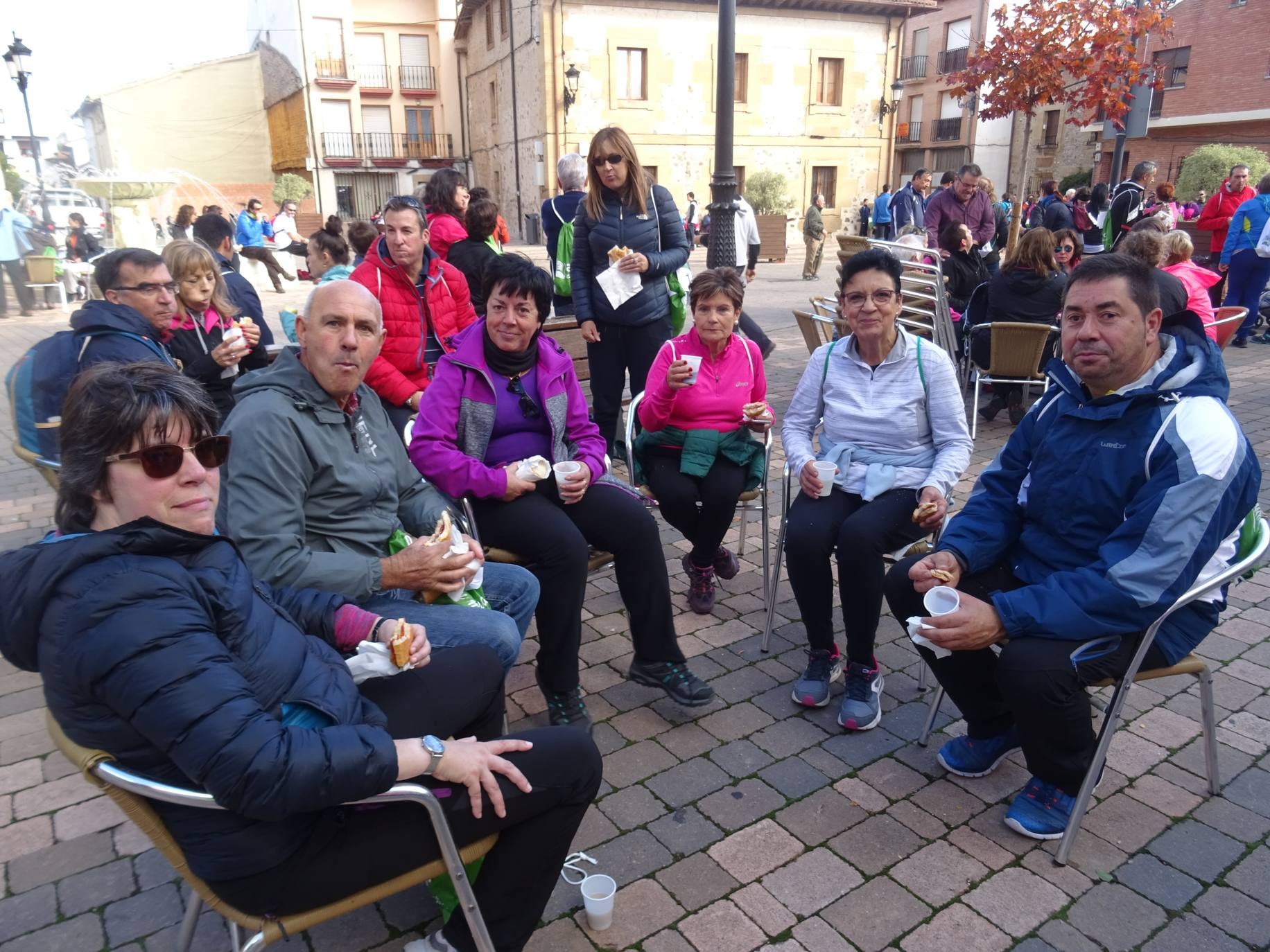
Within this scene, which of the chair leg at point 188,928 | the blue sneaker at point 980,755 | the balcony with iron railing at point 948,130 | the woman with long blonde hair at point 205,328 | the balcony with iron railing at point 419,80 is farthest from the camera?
the balcony with iron railing at point 419,80

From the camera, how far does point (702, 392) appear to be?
380 centimetres

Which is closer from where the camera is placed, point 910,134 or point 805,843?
point 805,843

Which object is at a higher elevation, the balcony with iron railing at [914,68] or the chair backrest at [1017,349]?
the balcony with iron railing at [914,68]

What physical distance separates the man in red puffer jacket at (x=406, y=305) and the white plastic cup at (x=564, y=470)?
4.34 feet

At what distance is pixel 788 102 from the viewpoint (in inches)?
1161

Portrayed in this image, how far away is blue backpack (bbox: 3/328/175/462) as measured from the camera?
10.8ft

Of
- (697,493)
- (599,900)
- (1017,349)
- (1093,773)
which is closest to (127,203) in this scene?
(1017,349)

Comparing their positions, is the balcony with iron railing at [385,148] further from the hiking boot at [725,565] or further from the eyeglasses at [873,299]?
the eyeglasses at [873,299]

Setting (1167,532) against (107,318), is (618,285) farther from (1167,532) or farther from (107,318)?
(1167,532)

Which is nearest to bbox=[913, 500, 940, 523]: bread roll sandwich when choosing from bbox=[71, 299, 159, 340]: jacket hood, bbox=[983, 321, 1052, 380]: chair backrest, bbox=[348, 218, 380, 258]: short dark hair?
bbox=[71, 299, 159, 340]: jacket hood

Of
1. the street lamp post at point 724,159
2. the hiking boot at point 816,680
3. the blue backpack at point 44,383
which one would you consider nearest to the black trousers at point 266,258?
the street lamp post at point 724,159

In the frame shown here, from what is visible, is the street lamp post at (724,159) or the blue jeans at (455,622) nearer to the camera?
the blue jeans at (455,622)

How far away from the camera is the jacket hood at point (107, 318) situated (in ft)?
11.2

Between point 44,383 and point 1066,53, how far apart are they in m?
11.5
